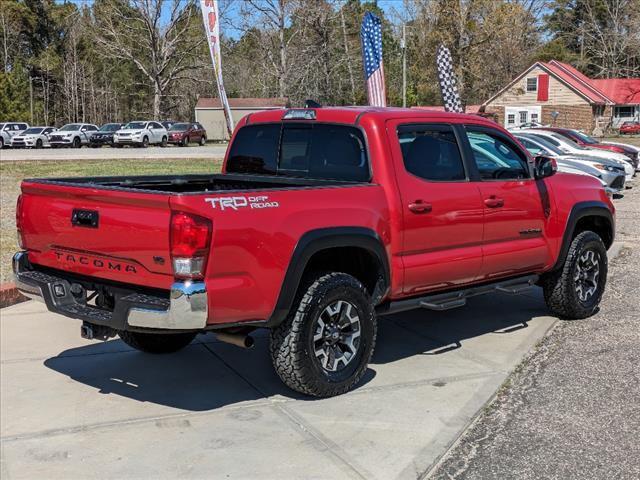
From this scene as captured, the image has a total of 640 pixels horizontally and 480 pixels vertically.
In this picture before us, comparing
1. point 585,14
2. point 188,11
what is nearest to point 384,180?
point 188,11

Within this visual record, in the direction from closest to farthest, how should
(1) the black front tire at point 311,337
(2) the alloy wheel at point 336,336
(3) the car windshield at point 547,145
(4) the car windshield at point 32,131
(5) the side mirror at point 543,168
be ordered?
(1) the black front tire at point 311,337 → (2) the alloy wheel at point 336,336 → (5) the side mirror at point 543,168 → (3) the car windshield at point 547,145 → (4) the car windshield at point 32,131

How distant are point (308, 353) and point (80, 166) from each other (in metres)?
19.7

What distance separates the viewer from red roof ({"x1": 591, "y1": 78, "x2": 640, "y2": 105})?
67.6m

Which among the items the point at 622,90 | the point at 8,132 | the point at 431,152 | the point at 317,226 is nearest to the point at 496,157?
the point at 431,152

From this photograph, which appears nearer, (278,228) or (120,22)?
(278,228)

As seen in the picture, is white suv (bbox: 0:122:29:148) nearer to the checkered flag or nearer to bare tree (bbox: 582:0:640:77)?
the checkered flag

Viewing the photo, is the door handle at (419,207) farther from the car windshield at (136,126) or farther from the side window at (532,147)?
the car windshield at (136,126)

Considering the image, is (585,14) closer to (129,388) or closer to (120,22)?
(120,22)

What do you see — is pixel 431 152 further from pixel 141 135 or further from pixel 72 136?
pixel 72 136

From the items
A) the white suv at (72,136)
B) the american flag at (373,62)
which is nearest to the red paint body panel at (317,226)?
the american flag at (373,62)

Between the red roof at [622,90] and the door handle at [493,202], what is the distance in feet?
223

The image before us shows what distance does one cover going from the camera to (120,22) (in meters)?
52.7

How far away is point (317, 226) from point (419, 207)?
933 mm

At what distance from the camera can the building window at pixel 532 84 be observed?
185 feet
